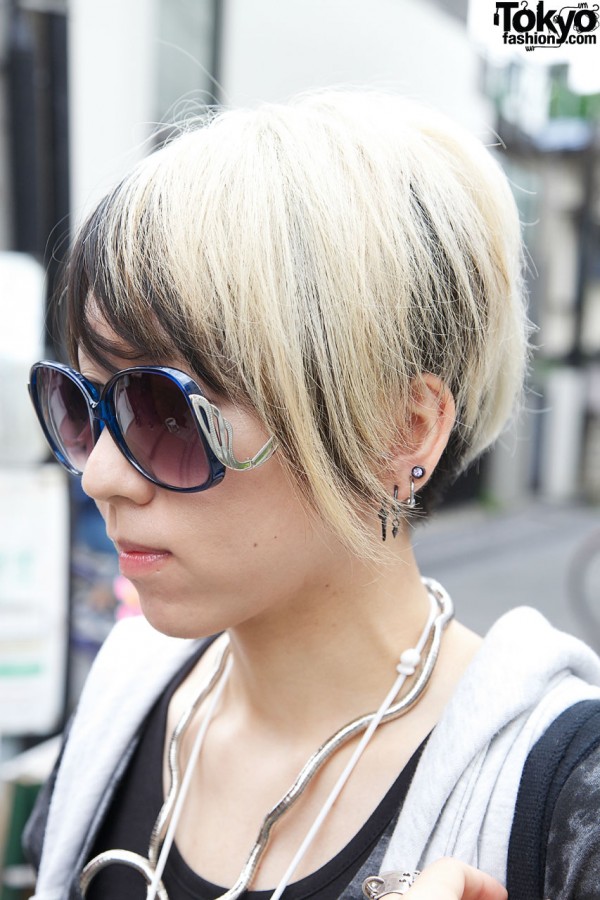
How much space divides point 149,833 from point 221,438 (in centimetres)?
60

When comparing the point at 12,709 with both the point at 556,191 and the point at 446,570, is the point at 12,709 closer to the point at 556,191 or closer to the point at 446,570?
the point at 446,570

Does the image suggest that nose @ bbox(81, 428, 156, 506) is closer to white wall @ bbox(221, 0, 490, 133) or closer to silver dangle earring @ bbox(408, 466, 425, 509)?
silver dangle earring @ bbox(408, 466, 425, 509)

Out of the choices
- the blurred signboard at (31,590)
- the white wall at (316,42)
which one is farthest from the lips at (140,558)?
the white wall at (316,42)

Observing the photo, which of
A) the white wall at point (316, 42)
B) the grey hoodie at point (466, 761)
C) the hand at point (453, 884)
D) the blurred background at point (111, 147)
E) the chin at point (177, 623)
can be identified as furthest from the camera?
the white wall at point (316, 42)

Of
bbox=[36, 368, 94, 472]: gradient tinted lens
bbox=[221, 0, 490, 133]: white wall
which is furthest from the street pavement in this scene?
bbox=[36, 368, 94, 472]: gradient tinted lens

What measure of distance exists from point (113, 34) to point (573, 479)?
9.80 meters

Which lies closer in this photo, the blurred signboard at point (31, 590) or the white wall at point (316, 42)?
the blurred signboard at point (31, 590)

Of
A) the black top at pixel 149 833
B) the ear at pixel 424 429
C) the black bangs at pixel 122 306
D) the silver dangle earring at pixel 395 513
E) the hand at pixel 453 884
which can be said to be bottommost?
the black top at pixel 149 833

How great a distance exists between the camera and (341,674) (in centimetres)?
110

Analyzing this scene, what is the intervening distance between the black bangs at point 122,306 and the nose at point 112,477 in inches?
4.0

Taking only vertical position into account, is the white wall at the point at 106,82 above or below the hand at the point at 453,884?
above

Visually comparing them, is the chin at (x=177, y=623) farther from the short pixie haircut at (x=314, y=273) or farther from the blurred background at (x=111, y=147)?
the blurred background at (x=111, y=147)

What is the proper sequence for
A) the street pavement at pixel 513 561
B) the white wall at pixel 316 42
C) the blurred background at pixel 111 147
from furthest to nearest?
1. the street pavement at pixel 513 561
2. the white wall at pixel 316 42
3. the blurred background at pixel 111 147

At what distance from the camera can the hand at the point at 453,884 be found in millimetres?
743
